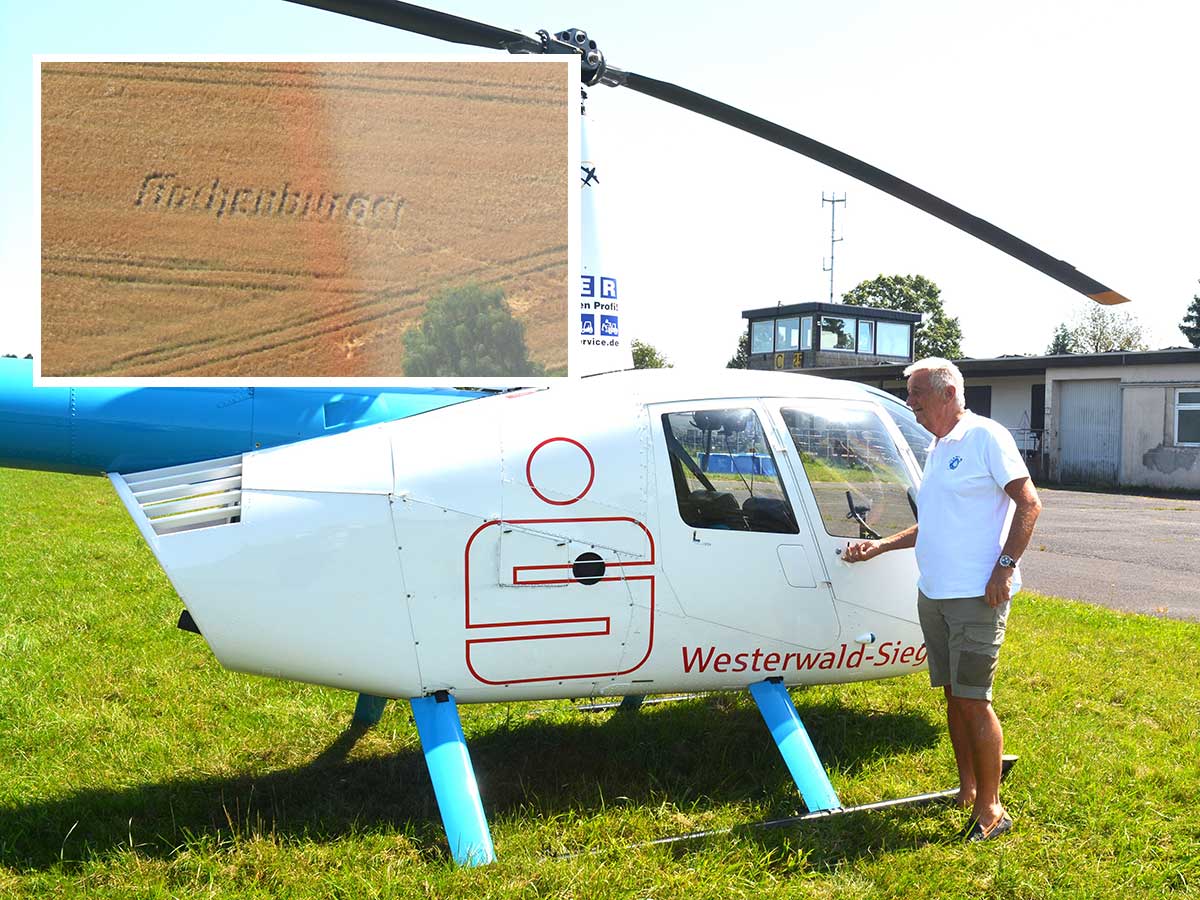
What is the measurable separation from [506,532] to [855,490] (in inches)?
71.4

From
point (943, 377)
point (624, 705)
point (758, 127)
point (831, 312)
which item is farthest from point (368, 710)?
point (831, 312)

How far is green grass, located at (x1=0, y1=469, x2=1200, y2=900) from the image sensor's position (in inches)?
147

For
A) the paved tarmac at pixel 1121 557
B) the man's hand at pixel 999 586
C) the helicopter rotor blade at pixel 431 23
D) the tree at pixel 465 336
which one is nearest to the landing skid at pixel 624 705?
the man's hand at pixel 999 586

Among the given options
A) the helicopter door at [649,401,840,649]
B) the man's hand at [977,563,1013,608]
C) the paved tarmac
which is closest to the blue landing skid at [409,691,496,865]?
the helicopter door at [649,401,840,649]

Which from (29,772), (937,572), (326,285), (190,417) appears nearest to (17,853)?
(29,772)

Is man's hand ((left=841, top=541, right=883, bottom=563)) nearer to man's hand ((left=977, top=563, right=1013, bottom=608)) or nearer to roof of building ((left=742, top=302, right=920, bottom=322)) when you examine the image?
man's hand ((left=977, top=563, right=1013, bottom=608))

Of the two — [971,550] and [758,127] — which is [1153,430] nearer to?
[758,127]

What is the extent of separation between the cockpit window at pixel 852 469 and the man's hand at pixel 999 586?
735 millimetres

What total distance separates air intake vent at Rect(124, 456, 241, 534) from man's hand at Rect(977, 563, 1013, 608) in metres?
3.18

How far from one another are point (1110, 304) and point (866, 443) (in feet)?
4.26

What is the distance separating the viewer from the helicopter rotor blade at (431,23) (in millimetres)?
3748

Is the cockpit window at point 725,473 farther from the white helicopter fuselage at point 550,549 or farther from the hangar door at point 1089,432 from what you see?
the hangar door at point 1089,432

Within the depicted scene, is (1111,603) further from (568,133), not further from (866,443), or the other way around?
(568,133)

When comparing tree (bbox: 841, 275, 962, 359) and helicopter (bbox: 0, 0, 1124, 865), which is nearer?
helicopter (bbox: 0, 0, 1124, 865)
